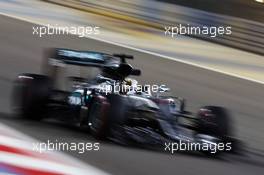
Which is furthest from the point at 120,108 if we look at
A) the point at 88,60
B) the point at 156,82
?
the point at 156,82

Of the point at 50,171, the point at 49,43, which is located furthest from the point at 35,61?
the point at 50,171

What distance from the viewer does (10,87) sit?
30.6 feet

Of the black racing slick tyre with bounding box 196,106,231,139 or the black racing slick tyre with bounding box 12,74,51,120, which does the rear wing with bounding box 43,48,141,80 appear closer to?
the black racing slick tyre with bounding box 12,74,51,120

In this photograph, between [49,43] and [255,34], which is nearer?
[49,43]

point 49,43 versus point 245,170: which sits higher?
point 49,43

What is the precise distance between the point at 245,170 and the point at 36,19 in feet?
40.2

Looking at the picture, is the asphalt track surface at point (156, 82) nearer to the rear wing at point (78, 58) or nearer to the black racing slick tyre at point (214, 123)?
the black racing slick tyre at point (214, 123)

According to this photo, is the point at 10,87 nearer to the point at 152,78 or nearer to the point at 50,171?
the point at 152,78

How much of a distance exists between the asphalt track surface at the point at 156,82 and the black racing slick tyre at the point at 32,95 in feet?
0.38

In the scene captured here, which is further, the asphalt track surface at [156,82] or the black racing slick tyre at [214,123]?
the black racing slick tyre at [214,123]

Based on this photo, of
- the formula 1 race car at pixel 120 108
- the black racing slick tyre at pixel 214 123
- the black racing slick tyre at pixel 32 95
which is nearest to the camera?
A: the formula 1 race car at pixel 120 108

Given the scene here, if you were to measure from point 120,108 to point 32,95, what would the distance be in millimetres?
1108

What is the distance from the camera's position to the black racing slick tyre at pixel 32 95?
6.98 meters

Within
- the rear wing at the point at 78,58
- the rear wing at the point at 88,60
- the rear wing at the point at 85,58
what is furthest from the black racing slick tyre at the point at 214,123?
A: the rear wing at the point at 78,58
